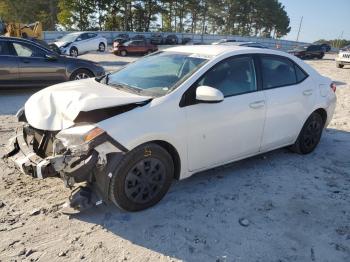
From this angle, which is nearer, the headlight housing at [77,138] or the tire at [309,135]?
the headlight housing at [77,138]

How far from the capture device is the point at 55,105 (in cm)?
370

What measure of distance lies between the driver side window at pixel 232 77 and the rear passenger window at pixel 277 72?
0.24m

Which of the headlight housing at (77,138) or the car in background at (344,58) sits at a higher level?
the headlight housing at (77,138)

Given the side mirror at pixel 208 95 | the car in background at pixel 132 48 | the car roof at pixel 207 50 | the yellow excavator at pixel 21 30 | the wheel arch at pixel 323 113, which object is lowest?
the car in background at pixel 132 48

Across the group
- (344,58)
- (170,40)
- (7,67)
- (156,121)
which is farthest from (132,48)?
(156,121)

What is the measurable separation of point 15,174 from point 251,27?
268 ft

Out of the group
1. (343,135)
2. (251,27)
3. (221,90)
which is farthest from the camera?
(251,27)

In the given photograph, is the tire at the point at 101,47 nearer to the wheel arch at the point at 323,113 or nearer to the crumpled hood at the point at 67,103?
the wheel arch at the point at 323,113

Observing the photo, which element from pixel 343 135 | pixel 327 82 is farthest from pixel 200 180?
pixel 343 135

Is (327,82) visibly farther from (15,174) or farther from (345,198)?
(15,174)

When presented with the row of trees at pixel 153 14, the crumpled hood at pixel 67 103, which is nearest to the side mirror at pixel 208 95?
the crumpled hood at pixel 67 103

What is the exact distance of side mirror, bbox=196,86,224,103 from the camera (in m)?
3.71

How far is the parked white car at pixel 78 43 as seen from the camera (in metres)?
24.7

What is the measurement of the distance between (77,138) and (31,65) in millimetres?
7019
